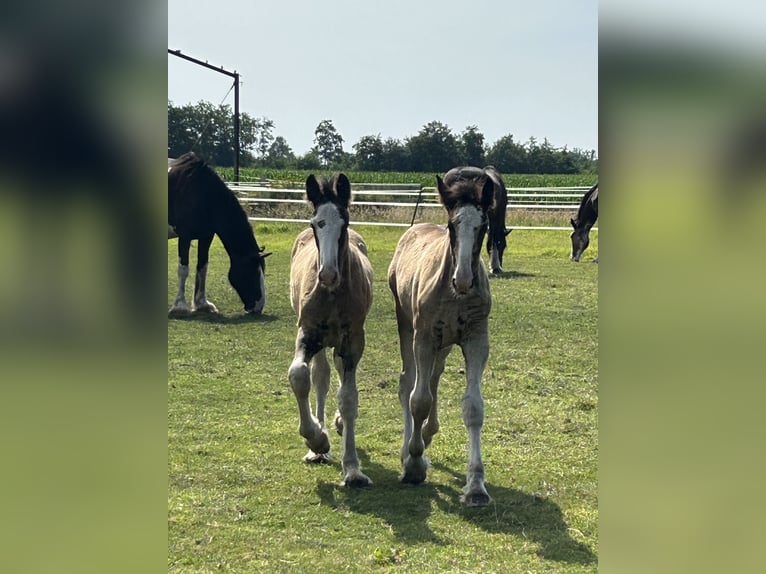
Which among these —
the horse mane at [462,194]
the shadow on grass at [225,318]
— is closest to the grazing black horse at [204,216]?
the shadow on grass at [225,318]

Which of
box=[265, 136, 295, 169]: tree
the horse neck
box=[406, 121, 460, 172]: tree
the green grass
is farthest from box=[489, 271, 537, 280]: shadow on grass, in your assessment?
box=[265, 136, 295, 169]: tree

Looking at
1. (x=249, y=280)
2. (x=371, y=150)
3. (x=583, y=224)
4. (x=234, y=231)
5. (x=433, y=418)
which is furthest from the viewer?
(x=371, y=150)

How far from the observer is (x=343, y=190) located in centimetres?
520

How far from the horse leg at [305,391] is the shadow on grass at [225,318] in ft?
20.3

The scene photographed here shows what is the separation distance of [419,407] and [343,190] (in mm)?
1672

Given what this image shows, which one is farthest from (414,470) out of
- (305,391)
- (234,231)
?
(234,231)

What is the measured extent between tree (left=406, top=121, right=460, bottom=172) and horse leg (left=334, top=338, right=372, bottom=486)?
20795mm

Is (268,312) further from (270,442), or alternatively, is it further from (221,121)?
(221,121)

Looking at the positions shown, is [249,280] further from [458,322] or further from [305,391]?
[458,322]

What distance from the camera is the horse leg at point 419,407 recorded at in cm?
517
